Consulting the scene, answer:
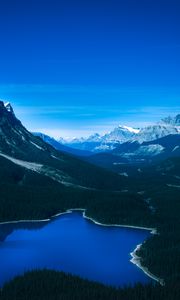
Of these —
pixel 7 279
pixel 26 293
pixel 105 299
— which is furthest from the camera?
pixel 7 279

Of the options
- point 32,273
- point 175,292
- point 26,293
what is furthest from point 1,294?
point 175,292

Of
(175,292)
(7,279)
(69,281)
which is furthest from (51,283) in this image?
(175,292)

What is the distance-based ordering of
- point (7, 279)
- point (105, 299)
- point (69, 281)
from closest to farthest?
point (105, 299)
point (69, 281)
point (7, 279)

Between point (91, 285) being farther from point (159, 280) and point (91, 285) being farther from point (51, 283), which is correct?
point (159, 280)

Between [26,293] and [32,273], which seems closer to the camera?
[26,293]

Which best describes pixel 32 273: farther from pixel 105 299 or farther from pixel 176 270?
pixel 176 270

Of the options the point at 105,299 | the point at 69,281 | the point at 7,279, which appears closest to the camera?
the point at 105,299

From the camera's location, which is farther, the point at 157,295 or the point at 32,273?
the point at 32,273

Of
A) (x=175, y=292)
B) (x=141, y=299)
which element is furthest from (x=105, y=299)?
(x=175, y=292)
